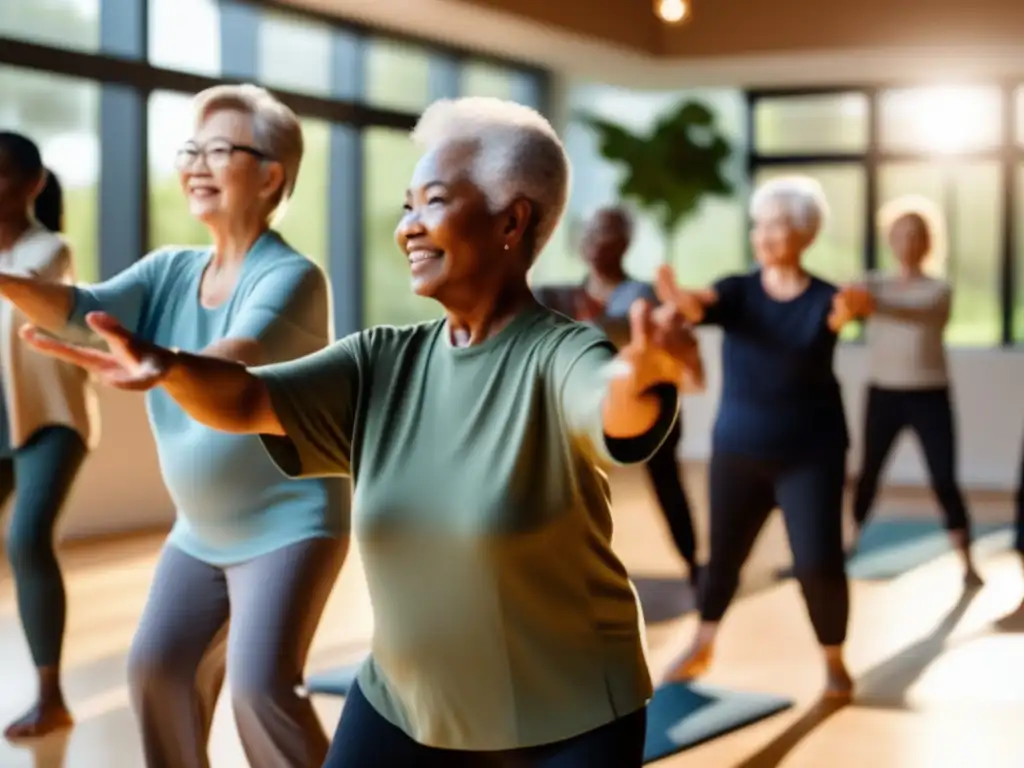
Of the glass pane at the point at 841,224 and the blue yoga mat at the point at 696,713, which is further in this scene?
the glass pane at the point at 841,224

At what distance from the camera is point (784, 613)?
549 cm

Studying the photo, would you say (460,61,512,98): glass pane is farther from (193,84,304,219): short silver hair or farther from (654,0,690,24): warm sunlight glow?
(193,84,304,219): short silver hair

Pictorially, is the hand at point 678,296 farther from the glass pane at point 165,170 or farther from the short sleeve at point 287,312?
the glass pane at point 165,170

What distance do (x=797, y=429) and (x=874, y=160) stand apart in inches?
259

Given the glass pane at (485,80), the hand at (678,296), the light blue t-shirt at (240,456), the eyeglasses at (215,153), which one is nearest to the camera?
the light blue t-shirt at (240,456)

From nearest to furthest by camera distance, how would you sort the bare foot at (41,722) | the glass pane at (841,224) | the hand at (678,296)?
the bare foot at (41,722)
the hand at (678,296)
the glass pane at (841,224)

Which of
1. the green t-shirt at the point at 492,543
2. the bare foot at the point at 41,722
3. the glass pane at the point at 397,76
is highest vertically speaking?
the glass pane at the point at 397,76

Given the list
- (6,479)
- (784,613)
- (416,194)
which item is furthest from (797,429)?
(416,194)

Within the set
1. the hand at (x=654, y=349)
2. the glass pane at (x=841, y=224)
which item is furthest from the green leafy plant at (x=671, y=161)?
the hand at (x=654, y=349)

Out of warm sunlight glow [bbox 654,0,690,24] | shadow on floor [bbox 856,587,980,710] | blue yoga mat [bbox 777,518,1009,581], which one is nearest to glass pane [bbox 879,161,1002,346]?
blue yoga mat [bbox 777,518,1009,581]

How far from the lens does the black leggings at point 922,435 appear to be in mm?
5961

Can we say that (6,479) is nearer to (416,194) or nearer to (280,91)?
(416,194)

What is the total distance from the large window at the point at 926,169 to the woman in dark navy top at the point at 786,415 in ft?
19.3

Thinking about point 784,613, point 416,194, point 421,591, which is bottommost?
point 784,613
